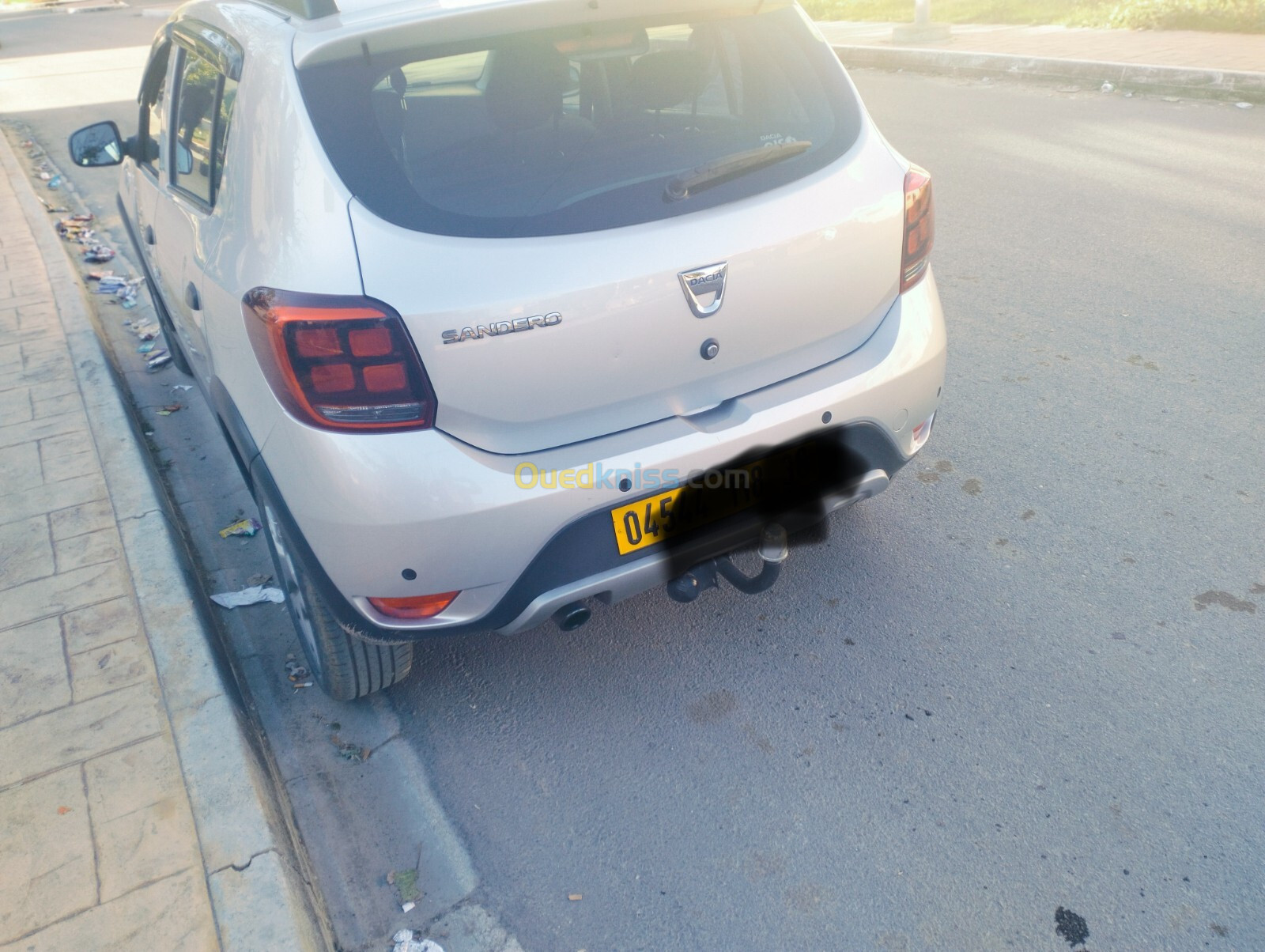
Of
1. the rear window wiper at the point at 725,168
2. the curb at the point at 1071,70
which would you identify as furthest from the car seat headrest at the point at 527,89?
the curb at the point at 1071,70

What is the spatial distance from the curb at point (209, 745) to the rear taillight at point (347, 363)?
95 cm

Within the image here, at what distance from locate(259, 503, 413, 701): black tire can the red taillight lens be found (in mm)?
308

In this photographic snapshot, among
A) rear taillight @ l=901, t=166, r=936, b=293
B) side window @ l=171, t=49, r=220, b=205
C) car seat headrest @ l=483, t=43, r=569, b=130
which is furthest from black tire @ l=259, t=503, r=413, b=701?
rear taillight @ l=901, t=166, r=936, b=293

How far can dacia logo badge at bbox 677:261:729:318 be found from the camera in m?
2.19

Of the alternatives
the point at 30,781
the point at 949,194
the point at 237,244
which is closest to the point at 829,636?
the point at 237,244

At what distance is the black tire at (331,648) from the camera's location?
101 inches

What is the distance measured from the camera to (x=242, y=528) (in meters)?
3.71

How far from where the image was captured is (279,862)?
2.18 metres

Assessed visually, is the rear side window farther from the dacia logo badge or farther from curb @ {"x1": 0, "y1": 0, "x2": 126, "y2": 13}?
curb @ {"x1": 0, "y1": 0, "x2": 126, "y2": 13}

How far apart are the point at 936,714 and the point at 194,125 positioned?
2722 mm

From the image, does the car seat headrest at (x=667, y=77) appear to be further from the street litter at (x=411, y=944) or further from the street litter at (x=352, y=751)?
the street litter at (x=411, y=944)

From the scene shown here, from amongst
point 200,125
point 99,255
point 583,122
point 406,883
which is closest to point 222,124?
point 200,125

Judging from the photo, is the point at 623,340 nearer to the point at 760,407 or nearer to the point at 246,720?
the point at 760,407

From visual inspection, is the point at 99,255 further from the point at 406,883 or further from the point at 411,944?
the point at 411,944
